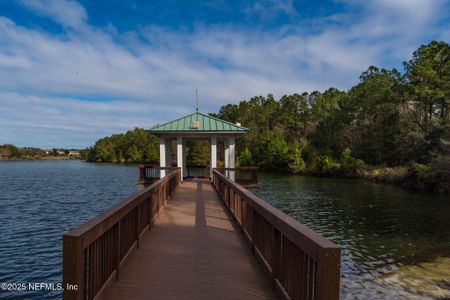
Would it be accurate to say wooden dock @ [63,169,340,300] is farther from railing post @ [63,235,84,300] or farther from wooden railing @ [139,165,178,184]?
wooden railing @ [139,165,178,184]

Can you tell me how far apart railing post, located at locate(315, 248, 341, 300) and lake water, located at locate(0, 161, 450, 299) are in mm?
5015

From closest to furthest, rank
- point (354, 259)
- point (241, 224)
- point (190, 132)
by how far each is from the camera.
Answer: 1. point (241, 224)
2. point (354, 259)
3. point (190, 132)

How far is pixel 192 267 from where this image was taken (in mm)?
4238

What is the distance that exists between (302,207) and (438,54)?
24.1m

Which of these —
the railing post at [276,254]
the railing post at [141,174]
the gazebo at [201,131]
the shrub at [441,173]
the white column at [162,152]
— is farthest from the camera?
the shrub at [441,173]

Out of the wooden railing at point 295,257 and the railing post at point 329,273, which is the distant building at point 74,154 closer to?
the wooden railing at point 295,257

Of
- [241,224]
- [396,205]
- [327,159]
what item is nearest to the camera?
[241,224]

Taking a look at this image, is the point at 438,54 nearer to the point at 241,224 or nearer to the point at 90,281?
the point at 241,224

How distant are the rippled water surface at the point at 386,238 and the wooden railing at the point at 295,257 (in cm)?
347

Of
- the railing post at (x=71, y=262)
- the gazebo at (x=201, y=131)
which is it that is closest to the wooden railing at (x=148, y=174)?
the gazebo at (x=201, y=131)

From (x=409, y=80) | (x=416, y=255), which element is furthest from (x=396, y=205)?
(x=409, y=80)

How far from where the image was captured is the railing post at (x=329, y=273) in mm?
2109

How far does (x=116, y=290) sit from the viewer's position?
11.2ft

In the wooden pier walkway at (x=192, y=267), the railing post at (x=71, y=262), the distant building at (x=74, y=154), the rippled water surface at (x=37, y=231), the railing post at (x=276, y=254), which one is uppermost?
the distant building at (x=74, y=154)
